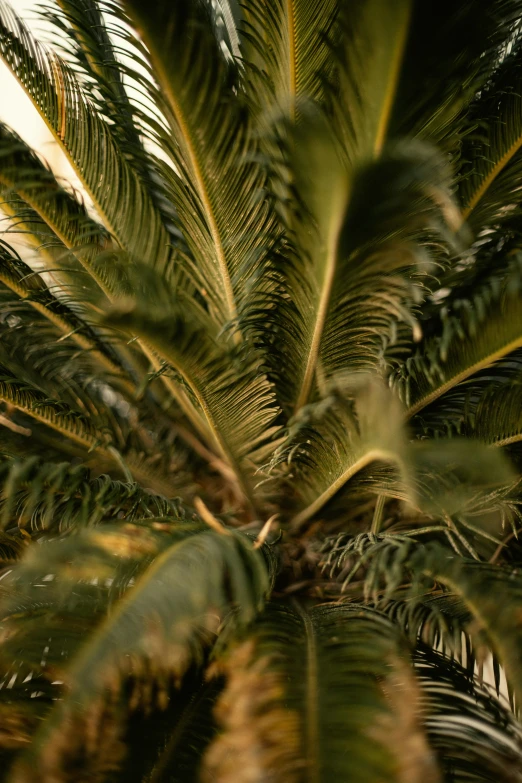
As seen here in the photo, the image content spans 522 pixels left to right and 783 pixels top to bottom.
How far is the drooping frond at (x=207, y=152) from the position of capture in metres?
0.67

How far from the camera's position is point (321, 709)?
0.63m

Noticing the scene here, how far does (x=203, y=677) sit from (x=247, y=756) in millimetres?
206

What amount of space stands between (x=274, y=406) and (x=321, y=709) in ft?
1.69

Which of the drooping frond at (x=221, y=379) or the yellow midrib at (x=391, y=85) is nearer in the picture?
the yellow midrib at (x=391, y=85)

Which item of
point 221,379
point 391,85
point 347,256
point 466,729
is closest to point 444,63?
point 391,85

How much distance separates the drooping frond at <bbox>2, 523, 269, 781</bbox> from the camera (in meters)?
0.53

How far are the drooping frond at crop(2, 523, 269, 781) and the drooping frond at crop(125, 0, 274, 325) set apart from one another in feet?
1.29

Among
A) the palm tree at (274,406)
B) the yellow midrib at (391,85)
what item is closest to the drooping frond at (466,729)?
the palm tree at (274,406)

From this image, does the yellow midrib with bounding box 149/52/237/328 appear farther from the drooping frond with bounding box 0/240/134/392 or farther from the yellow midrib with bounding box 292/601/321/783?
the yellow midrib with bounding box 292/601/321/783

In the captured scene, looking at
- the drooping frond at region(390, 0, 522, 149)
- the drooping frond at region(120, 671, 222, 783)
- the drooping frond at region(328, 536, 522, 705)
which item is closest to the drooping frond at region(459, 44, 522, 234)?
the drooping frond at region(390, 0, 522, 149)

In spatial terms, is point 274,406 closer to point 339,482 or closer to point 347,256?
point 339,482

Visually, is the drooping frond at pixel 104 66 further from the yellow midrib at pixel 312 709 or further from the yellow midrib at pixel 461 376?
the yellow midrib at pixel 312 709

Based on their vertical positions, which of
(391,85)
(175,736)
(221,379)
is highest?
(391,85)

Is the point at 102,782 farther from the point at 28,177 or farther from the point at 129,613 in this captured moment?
the point at 28,177
